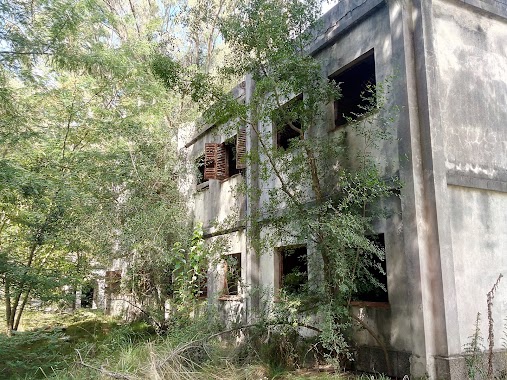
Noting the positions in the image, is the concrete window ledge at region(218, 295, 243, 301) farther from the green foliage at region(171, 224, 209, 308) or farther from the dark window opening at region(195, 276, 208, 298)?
the dark window opening at region(195, 276, 208, 298)

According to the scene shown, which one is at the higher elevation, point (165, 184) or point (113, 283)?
point (165, 184)

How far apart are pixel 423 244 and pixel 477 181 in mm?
1602

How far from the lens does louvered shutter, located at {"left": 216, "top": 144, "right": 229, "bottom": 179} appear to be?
11898 millimetres

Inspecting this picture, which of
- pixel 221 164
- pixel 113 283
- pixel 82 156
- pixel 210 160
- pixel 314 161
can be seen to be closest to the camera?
pixel 314 161

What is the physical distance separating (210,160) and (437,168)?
695 centimetres

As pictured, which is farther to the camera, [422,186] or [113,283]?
[113,283]

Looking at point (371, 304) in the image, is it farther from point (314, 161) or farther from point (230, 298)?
point (230, 298)

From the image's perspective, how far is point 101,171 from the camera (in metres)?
11.8

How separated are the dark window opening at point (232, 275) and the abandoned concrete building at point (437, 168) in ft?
12.3

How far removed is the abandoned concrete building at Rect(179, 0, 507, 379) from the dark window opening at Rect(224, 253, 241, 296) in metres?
3.76

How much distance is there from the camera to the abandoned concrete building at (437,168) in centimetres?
607

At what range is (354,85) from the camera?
9.26m

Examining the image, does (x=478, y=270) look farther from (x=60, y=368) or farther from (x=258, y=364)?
(x=60, y=368)

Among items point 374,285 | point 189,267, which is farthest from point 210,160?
point 374,285
